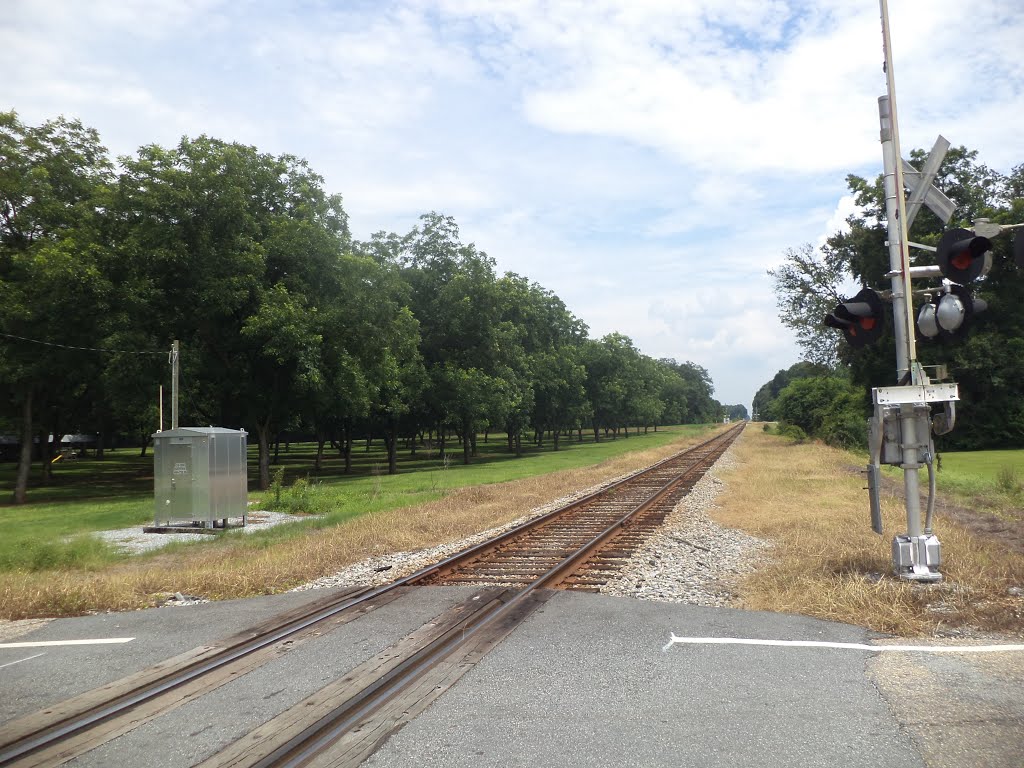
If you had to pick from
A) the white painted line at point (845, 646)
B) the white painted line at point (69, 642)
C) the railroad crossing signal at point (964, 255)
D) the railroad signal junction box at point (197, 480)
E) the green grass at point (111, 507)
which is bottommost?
the green grass at point (111, 507)

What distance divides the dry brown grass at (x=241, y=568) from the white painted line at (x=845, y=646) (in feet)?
18.2

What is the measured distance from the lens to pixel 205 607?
8.45 m

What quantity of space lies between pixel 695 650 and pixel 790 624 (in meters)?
1.32

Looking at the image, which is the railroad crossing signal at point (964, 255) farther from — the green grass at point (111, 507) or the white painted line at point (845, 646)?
the green grass at point (111, 507)

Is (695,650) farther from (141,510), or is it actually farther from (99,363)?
(99,363)

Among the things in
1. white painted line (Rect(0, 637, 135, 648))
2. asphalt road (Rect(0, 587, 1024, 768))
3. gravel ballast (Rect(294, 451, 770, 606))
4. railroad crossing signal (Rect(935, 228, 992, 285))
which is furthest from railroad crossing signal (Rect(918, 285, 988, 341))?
white painted line (Rect(0, 637, 135, 648))

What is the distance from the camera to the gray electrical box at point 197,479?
54.9ft

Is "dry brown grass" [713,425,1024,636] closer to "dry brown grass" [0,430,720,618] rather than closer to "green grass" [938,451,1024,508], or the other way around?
"dry brown grass" [0,430,720,618]

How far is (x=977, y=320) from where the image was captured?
3469cm

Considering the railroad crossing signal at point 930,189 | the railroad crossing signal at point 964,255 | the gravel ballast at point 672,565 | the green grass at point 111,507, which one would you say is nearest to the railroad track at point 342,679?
the gravel ballast at point 672,565

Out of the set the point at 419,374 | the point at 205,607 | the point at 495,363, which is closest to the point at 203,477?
the point at 205,607

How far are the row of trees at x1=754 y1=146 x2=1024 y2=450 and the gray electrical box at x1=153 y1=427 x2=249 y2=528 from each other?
95.4ft

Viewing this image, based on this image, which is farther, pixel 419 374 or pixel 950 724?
pixel 419 374

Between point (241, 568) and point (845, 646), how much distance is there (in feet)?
26.6
